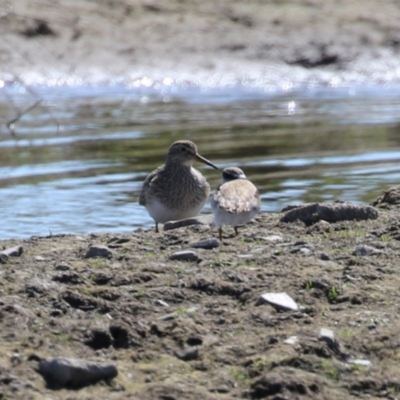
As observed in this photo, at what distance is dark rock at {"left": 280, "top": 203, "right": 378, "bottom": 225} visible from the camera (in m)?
9.12

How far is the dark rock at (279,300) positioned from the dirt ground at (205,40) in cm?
1724

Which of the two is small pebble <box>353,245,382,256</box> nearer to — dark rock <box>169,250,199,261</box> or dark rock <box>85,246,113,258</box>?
dark rock <box>169,250,199,261</box>

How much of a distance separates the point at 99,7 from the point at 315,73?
16.4 feet

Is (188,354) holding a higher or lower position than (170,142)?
higher

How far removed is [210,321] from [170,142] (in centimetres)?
1106

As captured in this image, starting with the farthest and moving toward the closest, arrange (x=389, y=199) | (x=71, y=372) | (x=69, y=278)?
(x=389, y=199) → (x=69, y=278) → (x=71, y=372)

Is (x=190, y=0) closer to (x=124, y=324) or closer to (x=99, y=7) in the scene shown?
(x=99, y=7)

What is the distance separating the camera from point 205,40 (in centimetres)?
2506

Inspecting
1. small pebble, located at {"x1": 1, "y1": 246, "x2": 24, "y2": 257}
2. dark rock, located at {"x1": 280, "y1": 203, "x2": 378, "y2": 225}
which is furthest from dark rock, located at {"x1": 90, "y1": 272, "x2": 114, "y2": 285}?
dark rock, located at {"x1": 280, "y1": 203, "x2": 378, "y2": 225}

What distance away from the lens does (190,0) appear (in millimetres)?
27031

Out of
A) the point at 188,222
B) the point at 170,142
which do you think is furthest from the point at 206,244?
the point at 170,142

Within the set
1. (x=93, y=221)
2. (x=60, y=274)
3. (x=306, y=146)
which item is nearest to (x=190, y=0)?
(x=306, y=146)

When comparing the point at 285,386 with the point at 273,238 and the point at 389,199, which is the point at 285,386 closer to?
the point at 273,238

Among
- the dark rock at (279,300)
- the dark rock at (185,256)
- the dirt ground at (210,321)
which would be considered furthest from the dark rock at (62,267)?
the dark rock at (279,300)
